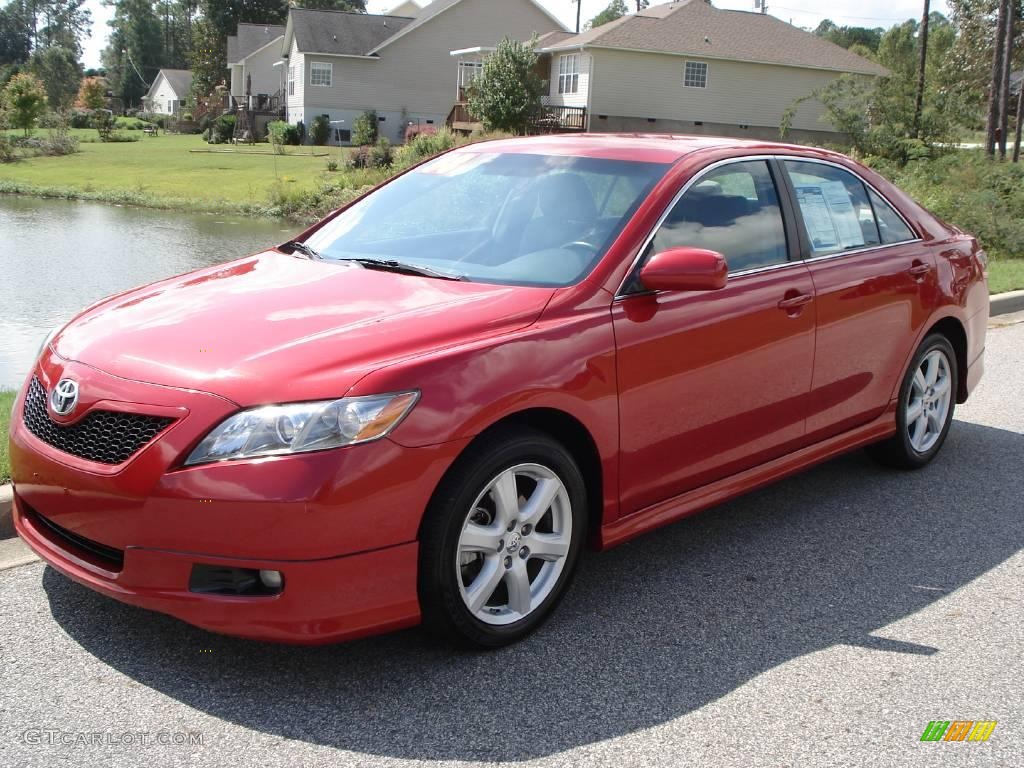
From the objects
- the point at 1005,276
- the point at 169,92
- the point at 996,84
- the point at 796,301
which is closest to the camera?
the point at 796,301

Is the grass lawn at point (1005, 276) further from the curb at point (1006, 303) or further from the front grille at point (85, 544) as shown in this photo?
the front grille at point (85, 544)

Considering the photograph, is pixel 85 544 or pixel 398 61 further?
pixel 398 61

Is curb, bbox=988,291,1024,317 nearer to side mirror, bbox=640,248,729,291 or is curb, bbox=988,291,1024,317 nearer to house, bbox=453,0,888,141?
side mirror, bbox=640,248,729,291

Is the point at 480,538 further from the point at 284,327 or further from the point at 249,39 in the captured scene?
the point at 249,39

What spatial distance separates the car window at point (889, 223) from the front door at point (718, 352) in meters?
0.93

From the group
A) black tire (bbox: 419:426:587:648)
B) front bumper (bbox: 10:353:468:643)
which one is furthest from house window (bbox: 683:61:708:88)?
front bumper (bbox: 10:353:468:643)

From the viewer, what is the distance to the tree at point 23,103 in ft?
169

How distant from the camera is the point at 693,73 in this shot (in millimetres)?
47156

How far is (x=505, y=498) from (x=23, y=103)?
54843 millimetres

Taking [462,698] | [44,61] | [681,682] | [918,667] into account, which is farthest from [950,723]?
[44,61]

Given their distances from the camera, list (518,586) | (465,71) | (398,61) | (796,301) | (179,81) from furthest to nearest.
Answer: (179,81) < (398,61) < (465,71) < (796,301) < (518,586)

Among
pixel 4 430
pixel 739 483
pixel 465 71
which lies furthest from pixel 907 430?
pixel 465 71

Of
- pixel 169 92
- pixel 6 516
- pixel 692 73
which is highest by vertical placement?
pixel 169 92

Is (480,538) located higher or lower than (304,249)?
lower
